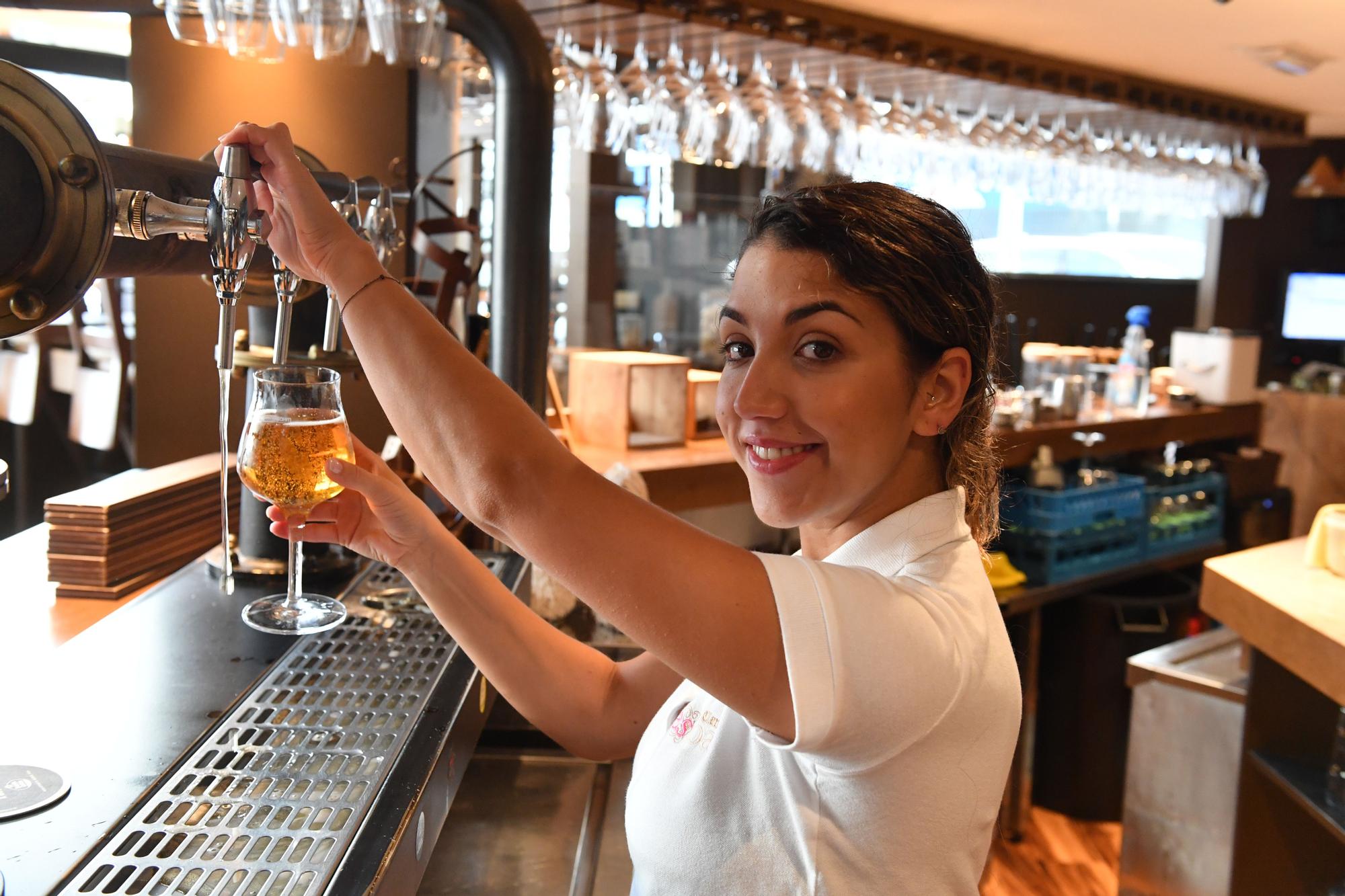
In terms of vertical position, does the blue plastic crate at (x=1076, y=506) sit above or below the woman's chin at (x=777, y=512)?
below

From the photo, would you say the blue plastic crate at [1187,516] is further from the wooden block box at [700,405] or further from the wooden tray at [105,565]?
the wooden tray at [105,565]

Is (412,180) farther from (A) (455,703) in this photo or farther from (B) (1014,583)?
(B) (1014,583)

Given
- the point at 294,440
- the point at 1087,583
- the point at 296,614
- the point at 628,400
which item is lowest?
the point at 1087,583

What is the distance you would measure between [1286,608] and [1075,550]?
202 centimetres

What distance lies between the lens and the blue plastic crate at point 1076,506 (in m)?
3.87

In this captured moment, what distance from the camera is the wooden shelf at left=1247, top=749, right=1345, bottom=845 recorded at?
2.00 m

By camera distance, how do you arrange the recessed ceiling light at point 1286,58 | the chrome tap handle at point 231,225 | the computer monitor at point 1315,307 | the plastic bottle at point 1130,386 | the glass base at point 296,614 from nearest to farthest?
the chrome tap handle at point 231,225
the glass base at point 296,614
the recessed ceiling light at point 1286,58
the plastic bottle at point 1130,386
the computer monitor at point 1315,307

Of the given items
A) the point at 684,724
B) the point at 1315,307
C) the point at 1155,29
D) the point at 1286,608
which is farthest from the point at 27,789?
the point at 1315,307

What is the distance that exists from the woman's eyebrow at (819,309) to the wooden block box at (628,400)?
85.8 inches

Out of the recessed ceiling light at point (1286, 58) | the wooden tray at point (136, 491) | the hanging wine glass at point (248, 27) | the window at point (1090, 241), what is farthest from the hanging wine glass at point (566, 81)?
the window at point (1090, 241)

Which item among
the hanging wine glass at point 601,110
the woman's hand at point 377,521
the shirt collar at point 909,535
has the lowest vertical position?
the woman's hand at point 377,521

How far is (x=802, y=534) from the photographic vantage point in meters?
1.29

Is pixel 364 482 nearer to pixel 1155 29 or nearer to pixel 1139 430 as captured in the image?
pixel 1139 430

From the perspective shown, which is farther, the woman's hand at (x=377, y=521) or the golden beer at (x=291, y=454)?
the woman's hand at (x=377, y=521)
